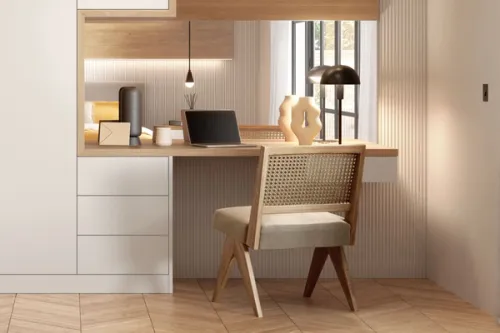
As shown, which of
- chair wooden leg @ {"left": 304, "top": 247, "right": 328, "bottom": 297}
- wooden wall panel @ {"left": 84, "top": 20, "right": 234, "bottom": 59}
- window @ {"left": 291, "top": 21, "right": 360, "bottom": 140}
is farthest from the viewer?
window @ {"left": 291, "top": 21, "right": 360, "bottom": 140}

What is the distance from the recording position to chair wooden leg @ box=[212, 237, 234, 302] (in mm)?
5109

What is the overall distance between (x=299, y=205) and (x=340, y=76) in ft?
2.74

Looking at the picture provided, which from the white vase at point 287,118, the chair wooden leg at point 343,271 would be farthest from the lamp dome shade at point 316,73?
the chair wooden leg at point 343,271

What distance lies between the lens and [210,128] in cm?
552

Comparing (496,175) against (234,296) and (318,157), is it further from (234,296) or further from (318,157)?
(234,296)

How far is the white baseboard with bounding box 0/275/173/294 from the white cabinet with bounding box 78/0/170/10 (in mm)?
1318

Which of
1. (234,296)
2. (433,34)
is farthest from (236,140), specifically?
(433,34)

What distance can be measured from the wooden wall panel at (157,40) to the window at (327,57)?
1.19 feet

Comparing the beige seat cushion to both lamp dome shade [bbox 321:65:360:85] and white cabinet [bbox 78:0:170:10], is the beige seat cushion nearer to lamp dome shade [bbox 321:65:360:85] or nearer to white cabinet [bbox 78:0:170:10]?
lamp dome shade [bbox 321:65:360:85]

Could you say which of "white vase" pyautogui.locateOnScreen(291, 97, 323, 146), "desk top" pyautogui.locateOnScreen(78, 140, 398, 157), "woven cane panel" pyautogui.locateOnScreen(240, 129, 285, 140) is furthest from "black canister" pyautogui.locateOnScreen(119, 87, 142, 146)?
"white vase" pyautogui.locateOnScreen(291, 97, 323, 146)

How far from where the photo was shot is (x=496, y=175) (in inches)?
191

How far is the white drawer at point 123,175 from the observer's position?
5.33 m

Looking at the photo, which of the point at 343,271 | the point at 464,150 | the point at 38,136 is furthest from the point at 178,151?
the point at 464,150

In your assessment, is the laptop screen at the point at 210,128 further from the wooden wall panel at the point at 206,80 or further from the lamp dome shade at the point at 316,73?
the lamp dome shade at the point at 316,73
